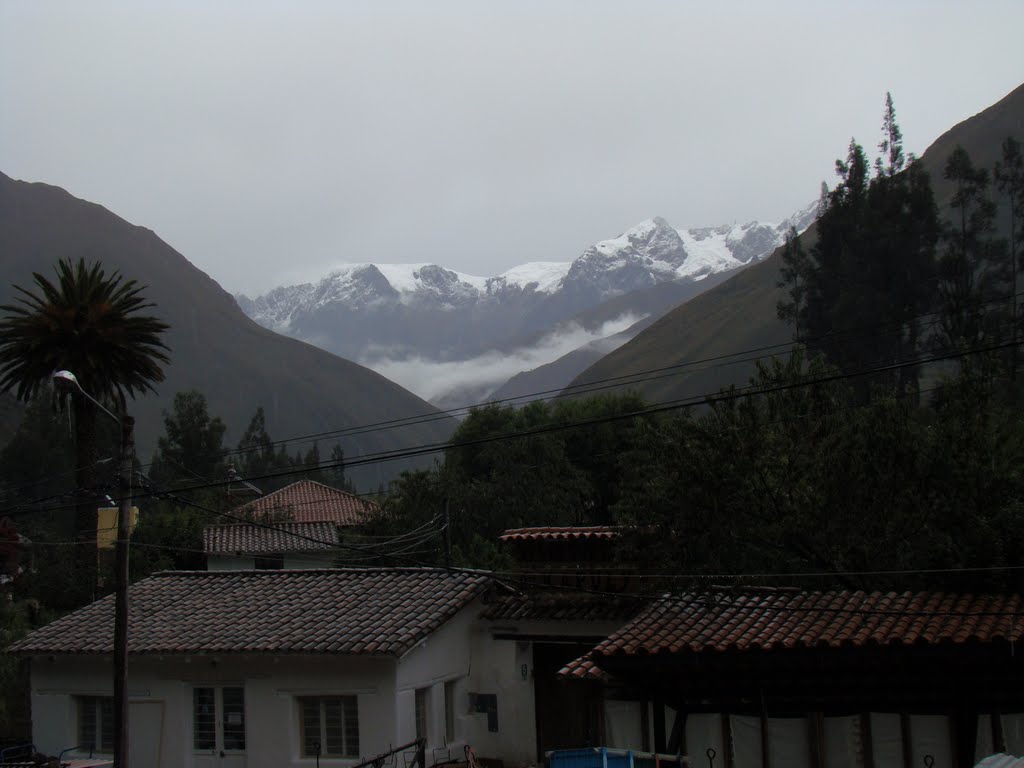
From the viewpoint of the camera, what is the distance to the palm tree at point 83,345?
113ft

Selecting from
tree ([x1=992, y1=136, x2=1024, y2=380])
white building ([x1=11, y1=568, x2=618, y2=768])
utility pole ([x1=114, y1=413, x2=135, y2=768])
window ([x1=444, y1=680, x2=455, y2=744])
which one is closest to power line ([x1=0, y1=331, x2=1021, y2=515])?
utility pole ([x1=114, y1=413, x2=135, y2=768])

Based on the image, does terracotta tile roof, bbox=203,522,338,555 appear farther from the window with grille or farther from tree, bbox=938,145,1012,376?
tree, bbox=938,145,1012,376

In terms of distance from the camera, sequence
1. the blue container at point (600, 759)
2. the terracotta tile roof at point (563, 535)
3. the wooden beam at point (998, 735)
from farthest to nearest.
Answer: the terracotta tile roof at point (563, 535), the wooden beam at point (998, 735), the blue container at point (600, 759)

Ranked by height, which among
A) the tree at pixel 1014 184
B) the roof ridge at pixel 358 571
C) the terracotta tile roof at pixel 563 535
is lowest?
the roof ridge at pixel 358 571

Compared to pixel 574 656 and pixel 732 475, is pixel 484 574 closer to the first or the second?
pixel 574 656

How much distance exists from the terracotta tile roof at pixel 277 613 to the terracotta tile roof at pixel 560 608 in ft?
1.91

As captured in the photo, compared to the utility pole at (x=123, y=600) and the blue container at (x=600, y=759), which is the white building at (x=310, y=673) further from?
the blue container at (x=600, y=759)

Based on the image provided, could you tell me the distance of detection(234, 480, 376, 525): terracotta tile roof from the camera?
61625 millimetres

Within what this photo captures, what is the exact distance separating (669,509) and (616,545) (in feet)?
5.35

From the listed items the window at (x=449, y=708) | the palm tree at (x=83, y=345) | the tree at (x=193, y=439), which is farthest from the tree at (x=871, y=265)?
the tree at (x=193, y=439)

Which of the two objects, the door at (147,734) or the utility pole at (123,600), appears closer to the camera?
the utility pole at (123,600)

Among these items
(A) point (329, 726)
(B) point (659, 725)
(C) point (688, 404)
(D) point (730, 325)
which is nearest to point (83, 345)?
(A) point (329, 726)

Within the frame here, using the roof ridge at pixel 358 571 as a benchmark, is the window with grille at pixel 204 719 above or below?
below

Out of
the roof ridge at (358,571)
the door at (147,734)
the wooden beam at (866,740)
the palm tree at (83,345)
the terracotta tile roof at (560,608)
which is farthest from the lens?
the palm tree at (83,345)
